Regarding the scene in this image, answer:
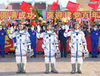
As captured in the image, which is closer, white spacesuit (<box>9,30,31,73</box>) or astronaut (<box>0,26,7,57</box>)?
white spacesuit (<box>9,30,31,73</box>)

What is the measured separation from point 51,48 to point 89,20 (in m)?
5.00

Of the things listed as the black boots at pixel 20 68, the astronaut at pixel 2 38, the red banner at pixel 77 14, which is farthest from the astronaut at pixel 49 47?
the red banner at pixel 77 14

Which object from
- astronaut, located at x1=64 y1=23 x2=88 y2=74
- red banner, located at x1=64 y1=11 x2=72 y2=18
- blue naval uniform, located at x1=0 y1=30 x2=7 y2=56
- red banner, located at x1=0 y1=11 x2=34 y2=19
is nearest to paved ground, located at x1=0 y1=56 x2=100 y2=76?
astronaut, located at x1=64 y1=23 x2=88 y2=74

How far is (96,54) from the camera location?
33.1 ft

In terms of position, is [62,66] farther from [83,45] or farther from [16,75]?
[16,75]

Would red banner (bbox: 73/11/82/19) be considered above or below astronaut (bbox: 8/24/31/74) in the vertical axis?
above

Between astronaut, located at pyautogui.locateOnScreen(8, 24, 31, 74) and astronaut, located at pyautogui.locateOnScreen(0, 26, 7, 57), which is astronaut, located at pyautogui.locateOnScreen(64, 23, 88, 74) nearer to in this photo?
astronaut, located at pyautogui.locateOnScreen(8, 24, 31, 74)

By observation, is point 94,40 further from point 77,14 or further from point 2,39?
point 2,39

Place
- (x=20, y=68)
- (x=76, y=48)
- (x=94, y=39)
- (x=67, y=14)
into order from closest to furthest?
(x=76, y=48) < (x=20, y=68) < (x=94, y=39) < (x=67, y=14)

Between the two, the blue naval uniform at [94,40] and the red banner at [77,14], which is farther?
the red banner at [77,14]

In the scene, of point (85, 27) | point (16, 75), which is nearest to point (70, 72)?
point (16, 75)

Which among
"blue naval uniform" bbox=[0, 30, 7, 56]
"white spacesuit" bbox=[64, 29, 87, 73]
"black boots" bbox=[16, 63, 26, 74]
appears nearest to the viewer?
"white spacesuit" bbox=[64, 29, 87, 73]

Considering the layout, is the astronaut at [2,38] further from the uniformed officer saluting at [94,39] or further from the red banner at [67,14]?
the uniformed officer saluting at [94,39]

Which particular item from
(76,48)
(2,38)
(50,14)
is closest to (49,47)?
(76,48)
